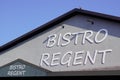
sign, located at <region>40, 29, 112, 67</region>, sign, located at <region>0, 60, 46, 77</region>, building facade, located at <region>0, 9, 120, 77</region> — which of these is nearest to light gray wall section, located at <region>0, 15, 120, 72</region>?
building facade, located at <region>0, 9, 120, 77</region>

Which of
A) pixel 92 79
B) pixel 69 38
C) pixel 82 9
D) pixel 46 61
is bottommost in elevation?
pixel 92 79

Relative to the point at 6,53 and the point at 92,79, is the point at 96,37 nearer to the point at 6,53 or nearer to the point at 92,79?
the point at 92,79

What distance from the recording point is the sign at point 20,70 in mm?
20641

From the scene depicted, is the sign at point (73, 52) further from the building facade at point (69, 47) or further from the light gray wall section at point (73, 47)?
the light gray wall section at point (73, 47)

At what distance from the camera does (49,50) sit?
22.5 meters

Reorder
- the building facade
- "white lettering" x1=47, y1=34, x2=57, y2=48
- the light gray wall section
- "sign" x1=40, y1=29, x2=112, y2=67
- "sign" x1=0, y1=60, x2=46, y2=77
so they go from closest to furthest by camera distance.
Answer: the light gray wall section < the building facade < "sign" x1=40, y1=29, x2=112, y2=67 < "sign" x1=0, y1=60, x2=46, y2=77 < "white lettering" x1=47, y1=34, x2=57, y2=48

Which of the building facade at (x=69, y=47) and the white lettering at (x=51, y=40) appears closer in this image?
the building facade at (x=69, y=47)

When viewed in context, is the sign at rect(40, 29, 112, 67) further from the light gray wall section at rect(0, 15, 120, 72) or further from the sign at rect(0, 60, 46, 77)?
the sign at rect(0, 60, 46, 77)

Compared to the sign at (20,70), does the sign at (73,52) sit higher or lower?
higher

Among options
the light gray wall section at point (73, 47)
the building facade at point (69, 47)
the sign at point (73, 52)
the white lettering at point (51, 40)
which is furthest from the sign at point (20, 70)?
the white lettering at point (51, 40)

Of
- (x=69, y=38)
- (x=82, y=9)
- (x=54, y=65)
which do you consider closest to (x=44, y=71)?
(x=54, y=65)

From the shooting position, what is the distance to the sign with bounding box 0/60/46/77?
20641 mm

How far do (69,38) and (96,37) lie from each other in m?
2.08

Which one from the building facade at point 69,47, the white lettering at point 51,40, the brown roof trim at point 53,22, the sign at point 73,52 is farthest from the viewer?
the white lettering at point 51,40
